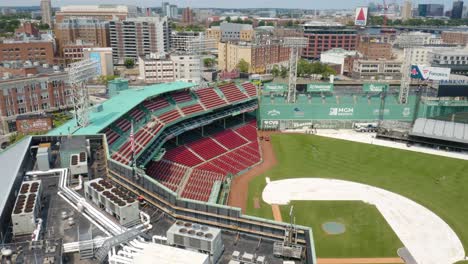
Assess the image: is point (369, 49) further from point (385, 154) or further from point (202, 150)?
point (202, 150)

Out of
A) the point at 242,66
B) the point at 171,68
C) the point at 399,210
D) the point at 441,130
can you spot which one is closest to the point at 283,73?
the point at 242,66

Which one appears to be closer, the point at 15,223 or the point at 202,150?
the point at 15,223

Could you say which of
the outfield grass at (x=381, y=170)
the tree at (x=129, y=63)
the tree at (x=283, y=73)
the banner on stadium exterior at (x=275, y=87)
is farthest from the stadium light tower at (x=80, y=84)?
the tree at (x=129, y=63)

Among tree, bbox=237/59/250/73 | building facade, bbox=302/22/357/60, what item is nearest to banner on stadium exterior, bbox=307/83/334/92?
tree, bbox=237/59/250/73

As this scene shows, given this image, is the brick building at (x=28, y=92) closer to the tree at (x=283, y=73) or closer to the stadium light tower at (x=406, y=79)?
the stadium light tower at (x=406, y=79)

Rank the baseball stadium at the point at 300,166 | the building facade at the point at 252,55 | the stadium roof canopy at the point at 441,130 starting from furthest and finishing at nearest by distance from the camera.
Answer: the building facade at the point at 252,55
the stadium roof canopy at the point at 441,130
the baseball stadium at the point at 300,166

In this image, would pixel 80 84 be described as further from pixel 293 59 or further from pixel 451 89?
pixel 451 89

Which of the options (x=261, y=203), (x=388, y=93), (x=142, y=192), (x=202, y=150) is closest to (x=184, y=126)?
(x=202, y=150)
